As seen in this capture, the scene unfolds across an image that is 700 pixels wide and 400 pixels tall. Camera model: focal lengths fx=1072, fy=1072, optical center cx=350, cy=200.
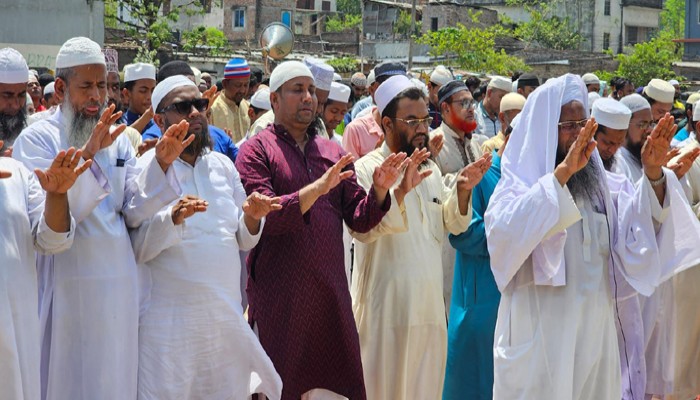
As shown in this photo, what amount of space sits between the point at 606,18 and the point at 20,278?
54.3m

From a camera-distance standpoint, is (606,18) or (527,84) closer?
(527,84)

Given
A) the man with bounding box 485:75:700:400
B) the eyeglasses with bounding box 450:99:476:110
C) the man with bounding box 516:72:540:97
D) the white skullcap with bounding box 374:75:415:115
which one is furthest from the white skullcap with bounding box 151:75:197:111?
the man with bounding box 516:72:540:97

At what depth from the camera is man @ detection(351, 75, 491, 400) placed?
→ 604 cm

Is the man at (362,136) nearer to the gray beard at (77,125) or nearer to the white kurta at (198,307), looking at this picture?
the white kurta at (198,307)

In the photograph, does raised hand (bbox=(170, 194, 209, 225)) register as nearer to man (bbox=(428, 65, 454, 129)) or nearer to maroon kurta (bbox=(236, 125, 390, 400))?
maroon kurta (bbox=(236, 125, 390, 400))

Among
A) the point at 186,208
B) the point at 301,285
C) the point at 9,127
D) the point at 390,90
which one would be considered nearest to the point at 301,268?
the point at 301,285

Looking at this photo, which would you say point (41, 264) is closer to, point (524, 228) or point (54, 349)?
point (54, 349)

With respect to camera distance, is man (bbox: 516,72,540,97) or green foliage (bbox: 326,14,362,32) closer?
man (bbox: 516,72,540,97)

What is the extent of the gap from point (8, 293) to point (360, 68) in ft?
94.2

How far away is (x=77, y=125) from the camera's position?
16.7 ft

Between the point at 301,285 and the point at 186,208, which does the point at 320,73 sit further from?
the point at 186,208

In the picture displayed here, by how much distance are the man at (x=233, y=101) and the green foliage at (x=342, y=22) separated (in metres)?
50.2

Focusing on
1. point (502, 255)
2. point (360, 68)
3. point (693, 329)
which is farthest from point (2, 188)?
point (360, 68)

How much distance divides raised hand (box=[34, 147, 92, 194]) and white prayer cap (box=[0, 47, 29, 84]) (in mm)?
1230
